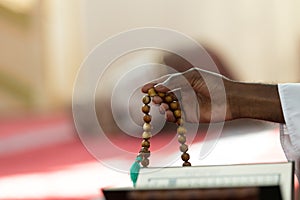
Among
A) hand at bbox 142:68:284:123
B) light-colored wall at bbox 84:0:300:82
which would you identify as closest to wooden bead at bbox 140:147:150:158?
hand at bbox 142:68:284:123

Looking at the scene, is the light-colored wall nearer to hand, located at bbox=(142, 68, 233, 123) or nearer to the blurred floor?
the blurred floor

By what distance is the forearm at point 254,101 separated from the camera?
134 cm

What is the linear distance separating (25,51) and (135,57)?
1706mm

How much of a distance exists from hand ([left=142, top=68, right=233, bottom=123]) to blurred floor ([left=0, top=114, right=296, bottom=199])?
0.06 meters

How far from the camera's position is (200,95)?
1.34 metres

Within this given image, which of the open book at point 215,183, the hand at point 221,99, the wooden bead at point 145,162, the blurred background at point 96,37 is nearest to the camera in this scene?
the open book at point 215,183

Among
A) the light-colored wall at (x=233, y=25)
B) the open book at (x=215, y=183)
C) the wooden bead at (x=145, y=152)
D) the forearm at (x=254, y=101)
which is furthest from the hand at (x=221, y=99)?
the light-colored wall at (x=233, y=25)

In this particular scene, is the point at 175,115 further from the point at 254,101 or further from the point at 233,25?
the point at 233,25

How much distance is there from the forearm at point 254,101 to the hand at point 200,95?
1cm

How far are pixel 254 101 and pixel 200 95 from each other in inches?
3.4

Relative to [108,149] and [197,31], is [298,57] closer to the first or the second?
[197,31]

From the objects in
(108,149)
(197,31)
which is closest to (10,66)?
(197,31)

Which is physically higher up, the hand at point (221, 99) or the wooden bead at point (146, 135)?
the hand at point (221, 99)

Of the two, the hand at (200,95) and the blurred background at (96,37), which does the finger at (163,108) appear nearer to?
the hand at (200,95)
